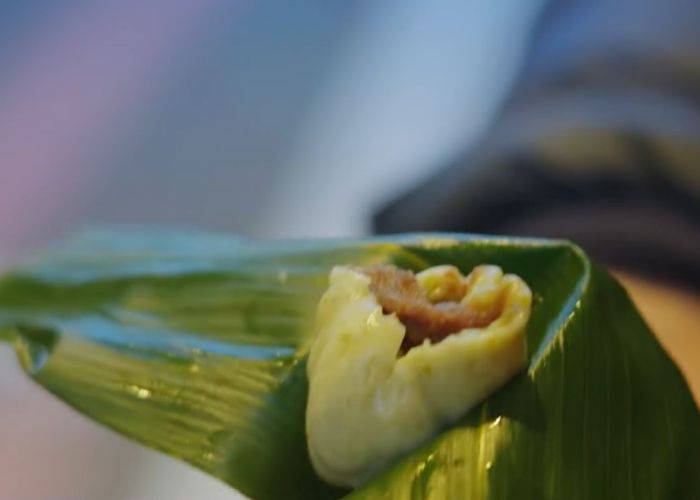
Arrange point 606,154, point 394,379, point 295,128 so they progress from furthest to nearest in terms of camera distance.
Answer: point 295,128, point 606,154, point 394,379

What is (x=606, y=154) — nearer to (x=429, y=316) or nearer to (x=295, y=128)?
(x=429, y=316)

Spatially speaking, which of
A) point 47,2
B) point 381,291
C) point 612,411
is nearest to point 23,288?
point 381,291

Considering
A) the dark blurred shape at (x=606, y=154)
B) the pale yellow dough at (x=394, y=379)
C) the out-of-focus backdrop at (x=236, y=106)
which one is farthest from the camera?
the out-of-focus backdrop at (x=236, y=106)

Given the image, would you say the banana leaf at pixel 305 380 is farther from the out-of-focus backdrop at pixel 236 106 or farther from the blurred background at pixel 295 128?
the out-of-focus backdrop at pixel 236 106

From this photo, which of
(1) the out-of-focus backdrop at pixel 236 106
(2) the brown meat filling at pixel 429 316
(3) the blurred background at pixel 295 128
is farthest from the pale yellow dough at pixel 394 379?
(1) the out-of-focus backdrop at pixel 236 106

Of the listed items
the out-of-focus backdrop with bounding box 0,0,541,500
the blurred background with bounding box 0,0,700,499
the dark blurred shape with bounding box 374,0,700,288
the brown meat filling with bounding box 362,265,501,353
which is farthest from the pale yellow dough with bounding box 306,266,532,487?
the out-of-focus backdrop with bounding box 0,0,541,500

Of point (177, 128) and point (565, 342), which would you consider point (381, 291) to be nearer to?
point (565, 342)

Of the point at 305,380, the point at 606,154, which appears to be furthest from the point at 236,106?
the point at 305,380
